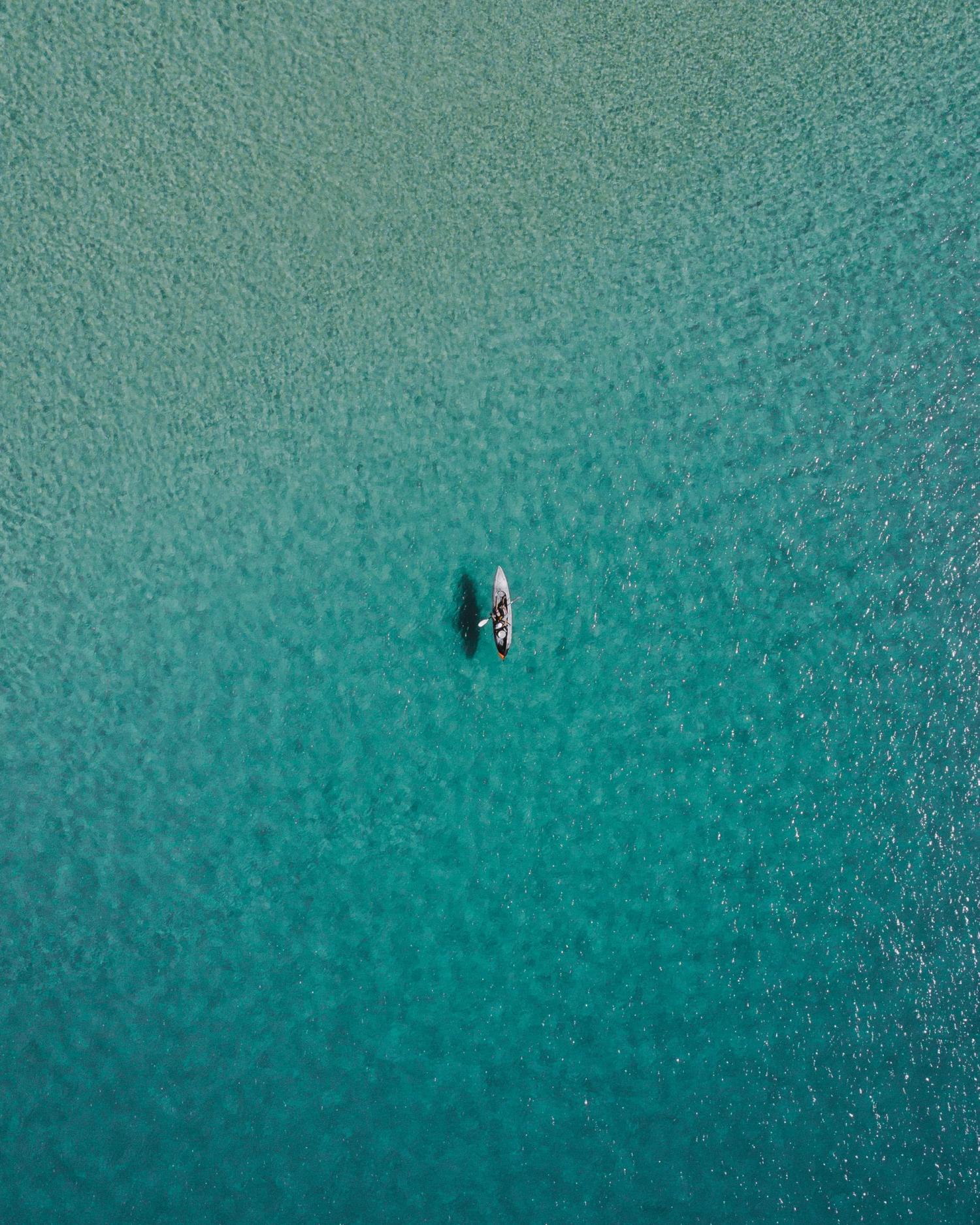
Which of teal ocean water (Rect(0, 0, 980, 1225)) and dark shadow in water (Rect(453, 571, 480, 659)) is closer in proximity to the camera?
teal ocean water (Rect(0, 0, 980, 1225))

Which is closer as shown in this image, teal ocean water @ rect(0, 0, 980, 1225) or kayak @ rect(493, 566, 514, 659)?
teal ocean water @ rect(0, 0, 980, 1225)

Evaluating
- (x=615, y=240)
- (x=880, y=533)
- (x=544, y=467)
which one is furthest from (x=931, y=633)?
(x=615, y=240)
